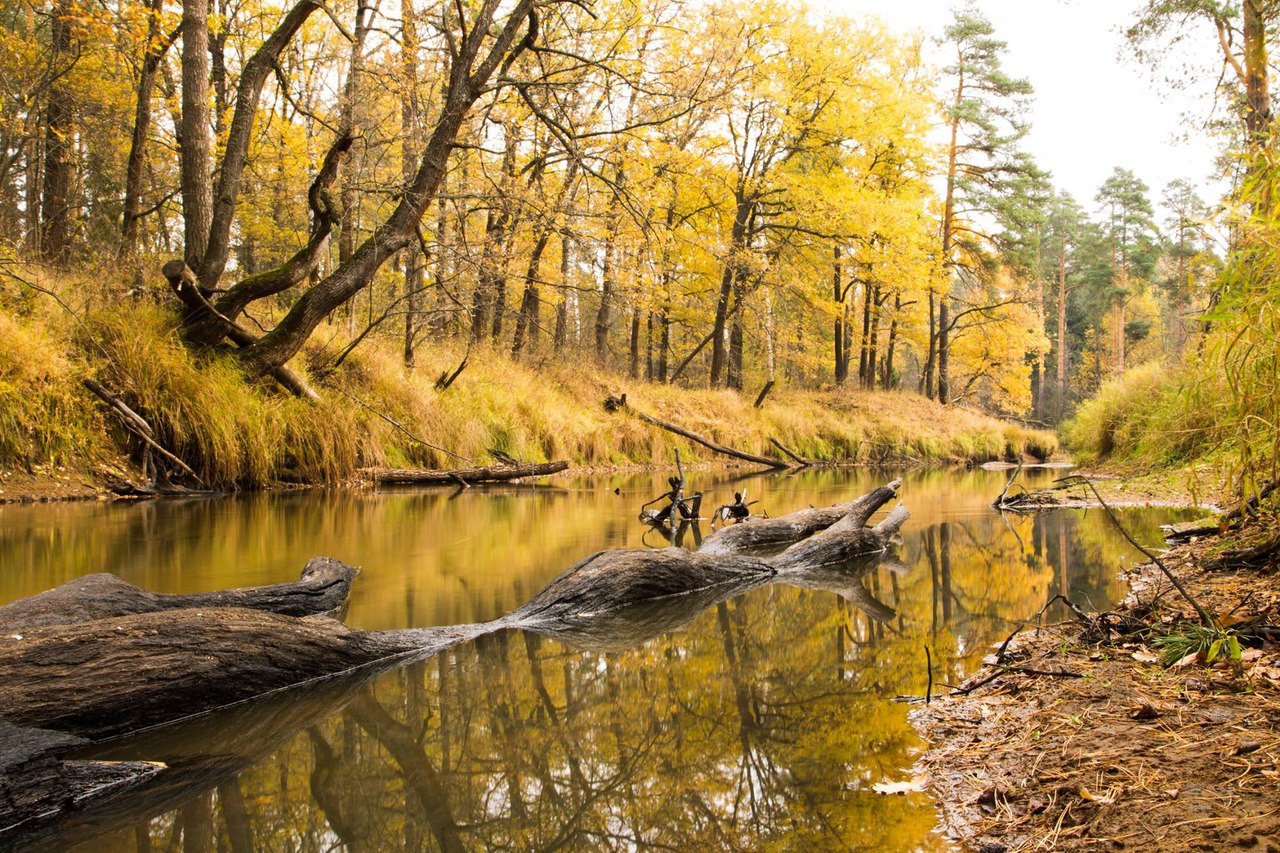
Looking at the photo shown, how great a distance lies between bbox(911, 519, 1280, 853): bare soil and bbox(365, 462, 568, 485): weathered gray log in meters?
9.31

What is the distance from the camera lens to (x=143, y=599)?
3.32 meters

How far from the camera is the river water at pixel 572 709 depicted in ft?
6.57

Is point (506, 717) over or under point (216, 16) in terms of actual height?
under

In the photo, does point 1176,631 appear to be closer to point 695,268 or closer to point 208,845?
point 208,845

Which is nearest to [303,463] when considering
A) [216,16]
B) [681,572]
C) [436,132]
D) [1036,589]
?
[436,132]

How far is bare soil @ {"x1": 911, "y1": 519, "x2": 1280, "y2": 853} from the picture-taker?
157 centimetres

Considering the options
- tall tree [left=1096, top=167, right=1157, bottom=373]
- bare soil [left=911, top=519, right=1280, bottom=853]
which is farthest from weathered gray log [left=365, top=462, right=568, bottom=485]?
tall tree [left=1096, top=167, right=1157, bottom=373]

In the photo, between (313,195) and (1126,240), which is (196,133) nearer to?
(313,195)

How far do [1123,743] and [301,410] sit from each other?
10.1 meters

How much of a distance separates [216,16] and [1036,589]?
14713mm

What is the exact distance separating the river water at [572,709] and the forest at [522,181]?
6.79ft

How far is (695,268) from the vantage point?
20.2 metres

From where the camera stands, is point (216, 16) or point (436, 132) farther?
point (216, 16)

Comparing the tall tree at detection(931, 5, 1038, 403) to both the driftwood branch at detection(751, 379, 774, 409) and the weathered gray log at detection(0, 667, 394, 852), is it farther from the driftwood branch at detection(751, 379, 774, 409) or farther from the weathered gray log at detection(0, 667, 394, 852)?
the weathered gray log at detection(0, 667, 394, 852)
